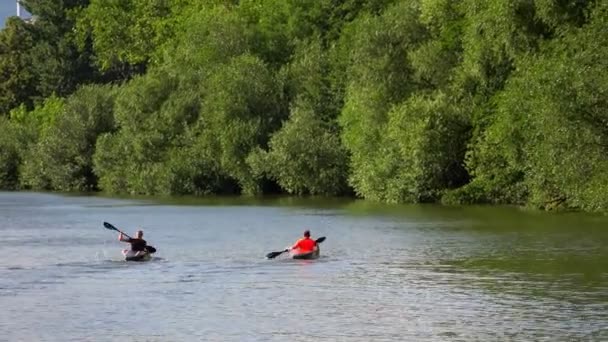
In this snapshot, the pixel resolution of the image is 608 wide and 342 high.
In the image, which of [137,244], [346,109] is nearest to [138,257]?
[137,244]

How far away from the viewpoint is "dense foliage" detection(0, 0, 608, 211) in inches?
2174

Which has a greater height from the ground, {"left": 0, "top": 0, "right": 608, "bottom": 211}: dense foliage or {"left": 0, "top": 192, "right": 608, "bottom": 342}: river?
{"left": 0, "top": 0, "right": 608, "bottom": 211}: dense foliage

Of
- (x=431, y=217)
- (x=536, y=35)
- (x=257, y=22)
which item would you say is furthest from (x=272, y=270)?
(x=257, y=22)

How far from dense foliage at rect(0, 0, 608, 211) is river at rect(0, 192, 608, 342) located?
4.93 m

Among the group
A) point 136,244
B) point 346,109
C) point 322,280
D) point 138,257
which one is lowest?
point 322,280

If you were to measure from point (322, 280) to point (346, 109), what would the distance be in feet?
133

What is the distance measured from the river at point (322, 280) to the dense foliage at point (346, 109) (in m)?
4.93

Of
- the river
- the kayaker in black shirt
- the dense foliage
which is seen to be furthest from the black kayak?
the dense foliage

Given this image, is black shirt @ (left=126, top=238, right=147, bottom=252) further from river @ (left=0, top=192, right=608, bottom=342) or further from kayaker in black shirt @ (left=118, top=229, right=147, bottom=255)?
river @ (left=0, top=192, right=608, bottom=342)

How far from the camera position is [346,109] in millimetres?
75562

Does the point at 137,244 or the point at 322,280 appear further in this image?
the point at 137,244

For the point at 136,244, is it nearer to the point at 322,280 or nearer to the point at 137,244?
the point at 137,244

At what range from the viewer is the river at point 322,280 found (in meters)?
27.4

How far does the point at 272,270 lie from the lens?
126 ft
